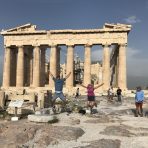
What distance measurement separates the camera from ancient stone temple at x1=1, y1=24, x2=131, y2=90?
2104 inches

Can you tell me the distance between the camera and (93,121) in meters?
18.5

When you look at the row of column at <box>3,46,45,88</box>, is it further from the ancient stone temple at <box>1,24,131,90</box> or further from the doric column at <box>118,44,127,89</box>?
the doric column at <box>118,44,127,89</box>

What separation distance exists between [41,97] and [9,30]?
1303 inches

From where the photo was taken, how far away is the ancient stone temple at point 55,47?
53438 millimetres

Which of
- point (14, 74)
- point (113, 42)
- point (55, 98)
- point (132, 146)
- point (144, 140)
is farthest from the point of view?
point (14, 74)

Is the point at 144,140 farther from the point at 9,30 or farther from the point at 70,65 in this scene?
the point at 9,30

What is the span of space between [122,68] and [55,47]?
11555 mm

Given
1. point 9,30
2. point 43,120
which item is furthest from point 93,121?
point 9,30

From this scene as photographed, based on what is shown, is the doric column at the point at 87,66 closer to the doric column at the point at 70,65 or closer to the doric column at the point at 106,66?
the doric column at the point at 70,65

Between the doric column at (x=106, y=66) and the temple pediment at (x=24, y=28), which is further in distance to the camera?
the temple pediment at (x=24, y=28)

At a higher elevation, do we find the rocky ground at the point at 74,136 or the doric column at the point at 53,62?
the doric column at the point at 53,62

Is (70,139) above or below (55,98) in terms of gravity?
below

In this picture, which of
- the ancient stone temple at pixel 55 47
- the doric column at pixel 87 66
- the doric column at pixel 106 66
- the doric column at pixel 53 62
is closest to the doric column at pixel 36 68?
the ancient stone temple at pixel 55 47

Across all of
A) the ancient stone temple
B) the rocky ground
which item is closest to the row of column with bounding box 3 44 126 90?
the ancient stone temple
